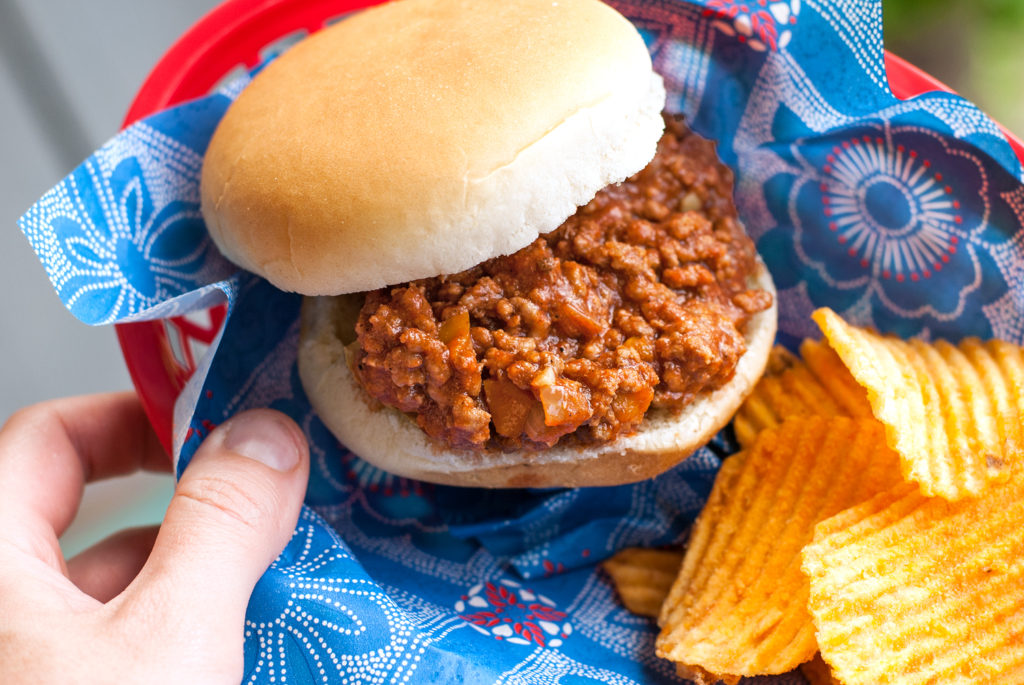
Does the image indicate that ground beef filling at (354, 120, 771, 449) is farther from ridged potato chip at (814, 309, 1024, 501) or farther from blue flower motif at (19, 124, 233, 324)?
blue flower motif at (19, 124, 233, 324)

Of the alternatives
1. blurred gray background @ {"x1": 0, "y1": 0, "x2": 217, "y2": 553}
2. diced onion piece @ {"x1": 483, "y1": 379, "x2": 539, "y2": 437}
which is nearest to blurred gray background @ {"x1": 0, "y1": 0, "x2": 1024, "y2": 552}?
blurred gray background @ {"x1": 0, "y1": 0, "x2": 217, "y2": 553}

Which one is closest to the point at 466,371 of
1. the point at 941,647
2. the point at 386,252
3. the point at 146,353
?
the point at 386,252

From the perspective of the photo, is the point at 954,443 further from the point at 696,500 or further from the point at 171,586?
the point at 171,586

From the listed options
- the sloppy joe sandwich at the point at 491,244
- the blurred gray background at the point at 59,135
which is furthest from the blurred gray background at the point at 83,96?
the sloppy joe sandwich at the point at 491,244

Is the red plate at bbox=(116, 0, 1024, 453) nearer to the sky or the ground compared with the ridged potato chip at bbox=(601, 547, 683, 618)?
nearer to the sky

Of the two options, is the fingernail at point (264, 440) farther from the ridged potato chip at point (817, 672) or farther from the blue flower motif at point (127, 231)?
the ridged potato chip at point (817, 672)
